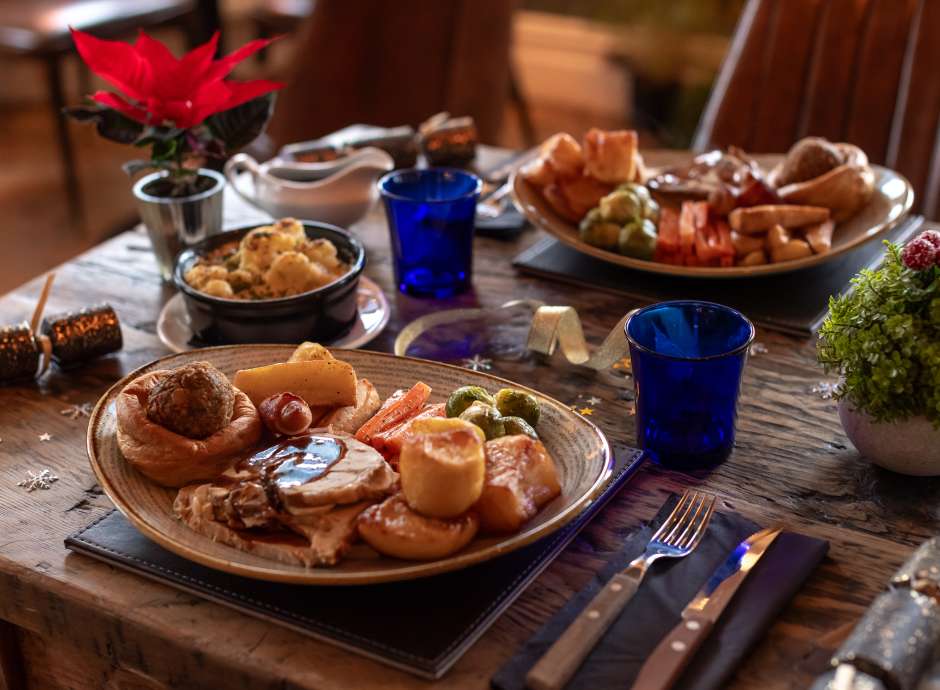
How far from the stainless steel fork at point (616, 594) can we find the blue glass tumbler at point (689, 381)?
0.07 m

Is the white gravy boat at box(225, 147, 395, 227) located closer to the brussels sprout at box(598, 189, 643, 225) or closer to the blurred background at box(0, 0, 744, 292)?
the brussels sprout at box(598, 189, 643, 225)

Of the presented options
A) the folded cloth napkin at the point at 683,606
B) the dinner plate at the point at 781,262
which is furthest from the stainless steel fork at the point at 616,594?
the dinner plate at the point at 781,262

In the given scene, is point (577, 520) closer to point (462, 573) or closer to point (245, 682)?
point (462, 573)

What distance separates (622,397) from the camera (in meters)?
1.21

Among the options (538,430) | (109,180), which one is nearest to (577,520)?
(538,430)

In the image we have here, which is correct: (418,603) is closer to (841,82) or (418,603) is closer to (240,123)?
(240,123)

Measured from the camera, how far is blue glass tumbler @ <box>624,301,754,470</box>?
102 cm

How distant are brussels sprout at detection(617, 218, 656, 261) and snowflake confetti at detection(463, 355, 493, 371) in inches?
12.6

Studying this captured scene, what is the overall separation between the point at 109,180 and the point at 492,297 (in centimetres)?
380

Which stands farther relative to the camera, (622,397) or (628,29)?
(628,29)

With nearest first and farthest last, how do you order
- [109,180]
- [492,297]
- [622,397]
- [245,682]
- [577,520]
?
[245,682] → [577,520] → [622,397] → [492,297] → [109,180]

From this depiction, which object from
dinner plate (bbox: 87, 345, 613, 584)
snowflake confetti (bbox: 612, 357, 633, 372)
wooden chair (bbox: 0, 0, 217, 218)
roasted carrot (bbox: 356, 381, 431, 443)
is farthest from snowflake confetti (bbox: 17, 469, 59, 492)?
wooden chair (bbox: 0, 0, 217, 218)

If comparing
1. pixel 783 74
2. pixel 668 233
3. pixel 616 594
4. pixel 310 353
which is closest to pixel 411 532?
pixel 616 594

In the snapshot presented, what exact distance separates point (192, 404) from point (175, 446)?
0.04m
